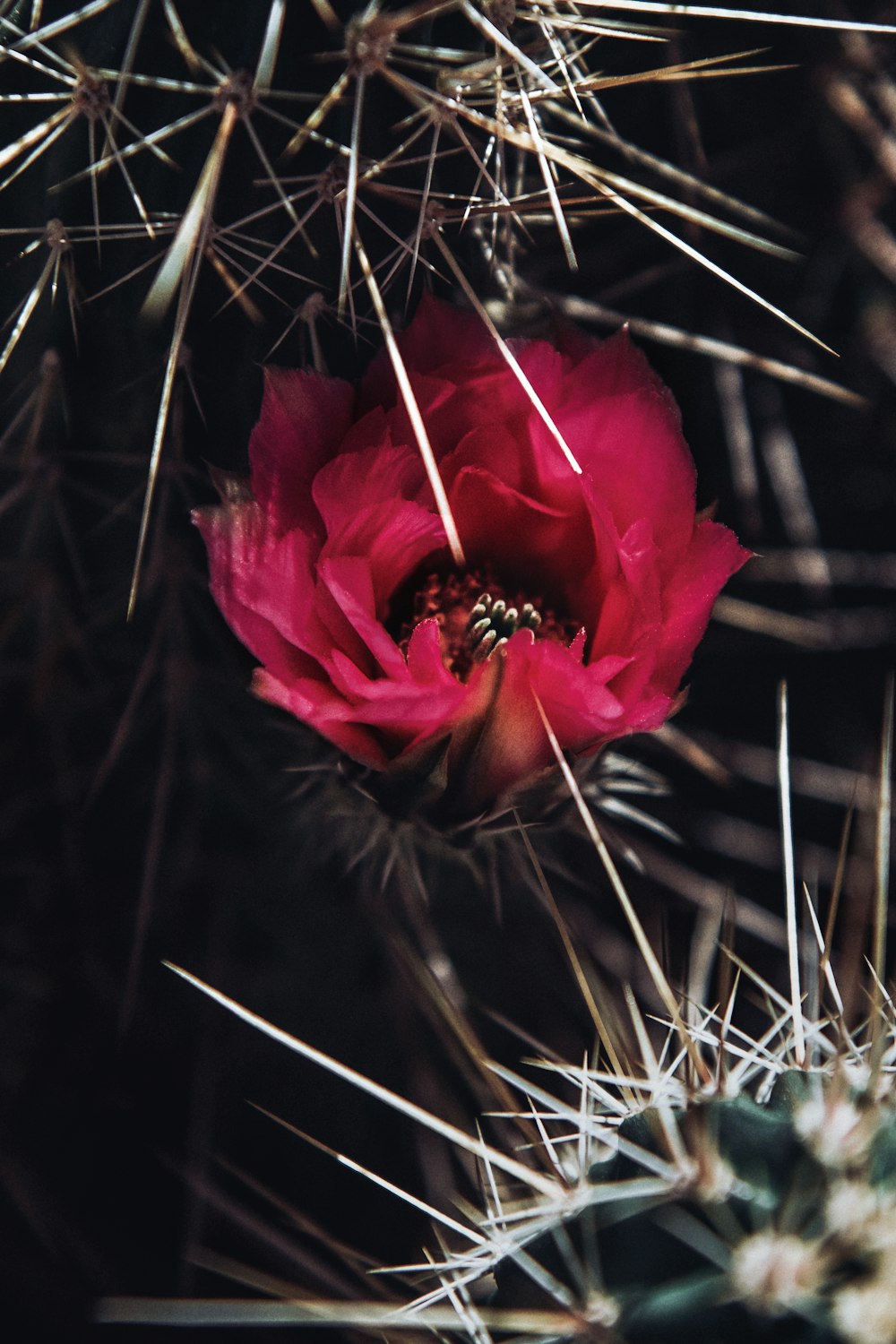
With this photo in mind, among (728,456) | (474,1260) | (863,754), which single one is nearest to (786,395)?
(728,456)

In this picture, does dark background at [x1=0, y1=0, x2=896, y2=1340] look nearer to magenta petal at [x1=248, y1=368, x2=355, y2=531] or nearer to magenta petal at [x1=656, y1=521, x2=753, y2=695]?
magenta petal at [x1=248, y1=368, x2=355, y2=531]

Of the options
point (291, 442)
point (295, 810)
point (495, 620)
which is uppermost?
point (291, 442)

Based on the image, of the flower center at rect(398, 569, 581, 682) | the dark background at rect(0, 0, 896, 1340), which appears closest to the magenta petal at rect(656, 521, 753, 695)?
the flower center at rect(398, 569, 581, 682)

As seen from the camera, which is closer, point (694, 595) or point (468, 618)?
point (694, 595)

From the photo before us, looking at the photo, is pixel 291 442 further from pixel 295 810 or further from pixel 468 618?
pixel 295 810

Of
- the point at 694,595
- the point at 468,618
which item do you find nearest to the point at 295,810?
the point at 468,618

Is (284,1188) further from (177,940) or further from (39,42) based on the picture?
(39,42)
